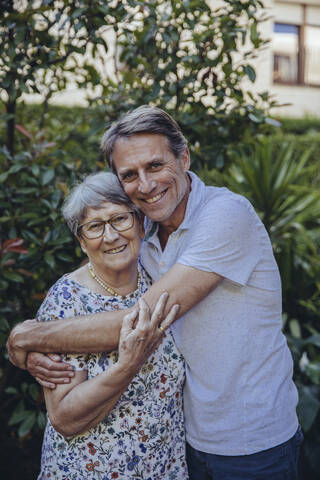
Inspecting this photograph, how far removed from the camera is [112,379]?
5.79 feet

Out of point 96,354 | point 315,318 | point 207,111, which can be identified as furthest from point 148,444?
point 315,318

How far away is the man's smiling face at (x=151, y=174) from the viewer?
210 centimetres

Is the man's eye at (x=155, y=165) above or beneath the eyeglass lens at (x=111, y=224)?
above

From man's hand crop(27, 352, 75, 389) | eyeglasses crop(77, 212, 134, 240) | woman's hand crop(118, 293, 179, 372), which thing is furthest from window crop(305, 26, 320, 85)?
man's hand crop(27, 352, 75, 389)

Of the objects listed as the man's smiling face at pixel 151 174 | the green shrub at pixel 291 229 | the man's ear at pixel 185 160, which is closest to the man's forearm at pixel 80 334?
the man's smiling face at pixel 151 174

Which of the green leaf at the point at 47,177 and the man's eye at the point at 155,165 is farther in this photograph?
the green leaf at the point at 47,177

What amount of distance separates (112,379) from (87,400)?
133 millimetres

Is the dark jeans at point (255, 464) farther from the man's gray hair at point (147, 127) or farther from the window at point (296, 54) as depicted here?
the window at point (296, 54)

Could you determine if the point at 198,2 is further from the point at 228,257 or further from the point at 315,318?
the point at 315,318

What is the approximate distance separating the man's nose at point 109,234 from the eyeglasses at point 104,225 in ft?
A: 0.04

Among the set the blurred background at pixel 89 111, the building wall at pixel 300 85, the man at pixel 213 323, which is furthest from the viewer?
the building wall at pixel 300 85

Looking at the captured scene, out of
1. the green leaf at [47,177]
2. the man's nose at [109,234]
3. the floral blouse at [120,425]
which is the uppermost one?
the green leaf at [47,177]

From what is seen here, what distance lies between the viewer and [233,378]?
1960mm

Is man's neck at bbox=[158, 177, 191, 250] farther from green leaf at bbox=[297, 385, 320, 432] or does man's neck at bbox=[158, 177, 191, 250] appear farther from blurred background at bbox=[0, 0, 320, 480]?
green leaf at bbox=[297, 385, 320, 432]
